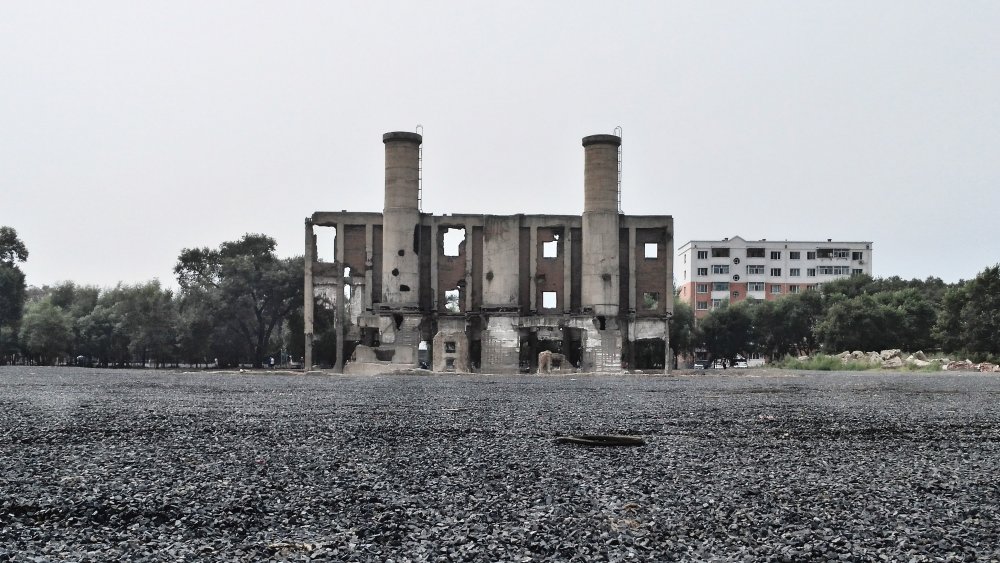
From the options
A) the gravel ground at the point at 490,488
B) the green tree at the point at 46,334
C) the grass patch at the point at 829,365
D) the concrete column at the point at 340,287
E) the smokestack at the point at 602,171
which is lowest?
the grass patch at the point at 829,365

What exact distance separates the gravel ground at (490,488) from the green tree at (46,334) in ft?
177

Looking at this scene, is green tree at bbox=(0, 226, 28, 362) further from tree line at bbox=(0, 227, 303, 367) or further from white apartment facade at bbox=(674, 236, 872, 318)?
white apartment facade at bbox=(674, 236, 872, 318)

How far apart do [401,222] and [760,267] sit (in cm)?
7046

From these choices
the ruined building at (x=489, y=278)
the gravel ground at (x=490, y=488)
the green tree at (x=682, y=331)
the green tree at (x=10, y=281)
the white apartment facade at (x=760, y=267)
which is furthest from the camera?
the white apartment facade at (x=760, y=267)

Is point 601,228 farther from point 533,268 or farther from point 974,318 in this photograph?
point 974,318

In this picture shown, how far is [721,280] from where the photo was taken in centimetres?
10794

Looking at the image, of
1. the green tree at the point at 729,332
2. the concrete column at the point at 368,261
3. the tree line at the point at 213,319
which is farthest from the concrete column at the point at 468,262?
the green tree at the point at 729,332

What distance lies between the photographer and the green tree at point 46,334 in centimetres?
6369

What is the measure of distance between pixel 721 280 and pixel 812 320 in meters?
27.7

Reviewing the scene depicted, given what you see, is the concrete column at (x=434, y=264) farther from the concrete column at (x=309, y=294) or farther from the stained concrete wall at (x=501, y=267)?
the concrete column at (x=309, y=294)

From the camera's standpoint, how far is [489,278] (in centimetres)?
4856

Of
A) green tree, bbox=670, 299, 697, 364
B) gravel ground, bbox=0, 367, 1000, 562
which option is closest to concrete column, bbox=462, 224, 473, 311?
green tree, bbox=670, 299, 697, 364

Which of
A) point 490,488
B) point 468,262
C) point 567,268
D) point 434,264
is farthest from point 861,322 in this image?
point 490,488

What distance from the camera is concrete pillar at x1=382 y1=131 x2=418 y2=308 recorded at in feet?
155
